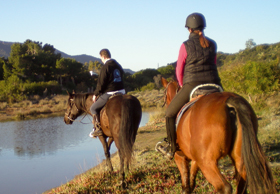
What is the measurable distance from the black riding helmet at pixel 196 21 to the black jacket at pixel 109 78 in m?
3.01

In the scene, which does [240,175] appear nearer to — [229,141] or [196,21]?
[229,141]

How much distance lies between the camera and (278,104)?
17797 mm

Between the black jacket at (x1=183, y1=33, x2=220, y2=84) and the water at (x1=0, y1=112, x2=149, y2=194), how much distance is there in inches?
211

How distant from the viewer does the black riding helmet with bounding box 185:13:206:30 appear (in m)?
3.90

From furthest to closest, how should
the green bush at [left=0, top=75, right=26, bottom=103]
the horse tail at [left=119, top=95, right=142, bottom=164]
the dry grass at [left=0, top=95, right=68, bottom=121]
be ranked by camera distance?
the green bush at [left=0, top=75, right=26, bottom=103], the dry grass at [left=0, top=95, right=68, bottom=121], the horse tail at [left=119, top=95, right=142, bottom=164]

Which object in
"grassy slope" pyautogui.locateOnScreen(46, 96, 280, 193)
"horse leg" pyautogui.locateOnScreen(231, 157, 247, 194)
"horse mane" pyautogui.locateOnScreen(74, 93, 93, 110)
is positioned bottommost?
"grassy slope" pyautogui.locateOnScreen(46, 96, 280, 193)

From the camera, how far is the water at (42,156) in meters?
8.28

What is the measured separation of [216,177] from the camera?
2.98m

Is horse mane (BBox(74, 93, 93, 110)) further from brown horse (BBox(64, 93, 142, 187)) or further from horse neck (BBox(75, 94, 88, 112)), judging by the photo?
brown horse (BBox(64, 93, 142, 187))

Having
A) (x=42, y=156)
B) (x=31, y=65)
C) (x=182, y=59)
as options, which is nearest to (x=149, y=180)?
(x=182, y=59)

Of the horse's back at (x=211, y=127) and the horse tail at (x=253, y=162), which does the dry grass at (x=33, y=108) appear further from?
the horse tail at (x=253, y=162)

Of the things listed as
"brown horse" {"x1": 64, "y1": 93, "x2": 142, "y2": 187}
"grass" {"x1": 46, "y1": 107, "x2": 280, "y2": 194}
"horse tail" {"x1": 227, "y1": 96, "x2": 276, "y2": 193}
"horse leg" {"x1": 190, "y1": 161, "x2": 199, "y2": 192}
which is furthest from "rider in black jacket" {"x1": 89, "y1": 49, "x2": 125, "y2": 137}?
"horse tail" {"x1": 227, "y1": 96, "x2": 276, "y2": 193}

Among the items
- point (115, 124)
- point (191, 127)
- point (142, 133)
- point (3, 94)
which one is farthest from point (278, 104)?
point (3, 94)

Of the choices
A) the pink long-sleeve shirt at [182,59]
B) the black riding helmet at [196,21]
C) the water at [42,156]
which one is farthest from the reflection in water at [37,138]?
the black riding helmet at [196,21]
